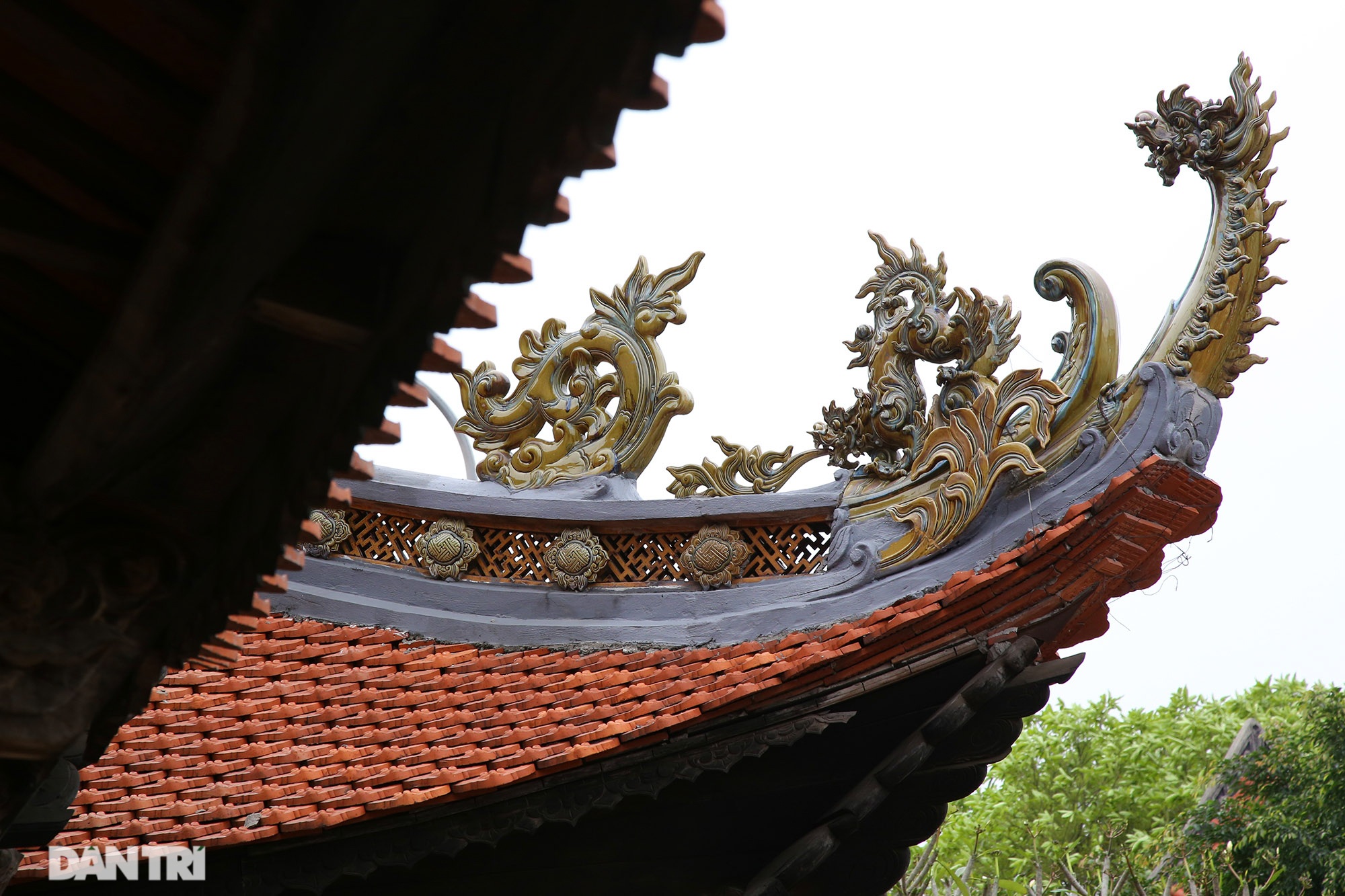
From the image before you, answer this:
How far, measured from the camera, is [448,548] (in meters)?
5.40

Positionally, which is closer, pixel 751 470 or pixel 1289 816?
→ pixel 751 470

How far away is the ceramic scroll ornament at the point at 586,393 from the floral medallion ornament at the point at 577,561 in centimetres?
37

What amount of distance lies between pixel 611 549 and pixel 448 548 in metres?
0.67

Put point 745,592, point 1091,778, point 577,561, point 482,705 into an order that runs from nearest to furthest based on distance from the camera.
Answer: point 482,705 → point 745,592 → point 577,561 → point 1091,778

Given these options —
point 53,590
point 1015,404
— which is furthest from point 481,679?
point 53,590

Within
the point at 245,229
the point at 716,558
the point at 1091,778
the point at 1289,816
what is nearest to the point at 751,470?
the point at 716,558

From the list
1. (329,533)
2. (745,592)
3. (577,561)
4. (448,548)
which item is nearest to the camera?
(745,592)

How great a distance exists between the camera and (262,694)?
482 cm

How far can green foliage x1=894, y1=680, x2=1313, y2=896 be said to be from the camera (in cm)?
1455

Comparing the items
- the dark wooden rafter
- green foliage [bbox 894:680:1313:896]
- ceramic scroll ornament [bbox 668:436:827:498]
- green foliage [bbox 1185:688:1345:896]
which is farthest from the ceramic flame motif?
green foliage [bbox 894:680:1313:896]

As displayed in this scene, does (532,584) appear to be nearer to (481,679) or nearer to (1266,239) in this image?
(481,679)

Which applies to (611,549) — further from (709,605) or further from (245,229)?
(245,229)

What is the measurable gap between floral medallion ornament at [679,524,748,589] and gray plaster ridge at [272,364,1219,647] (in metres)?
0.06

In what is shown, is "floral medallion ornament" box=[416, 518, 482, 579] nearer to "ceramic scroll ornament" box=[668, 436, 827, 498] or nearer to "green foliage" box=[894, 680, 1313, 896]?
"ceramic scroll ornament" box=[668, 436, 827, 498]
